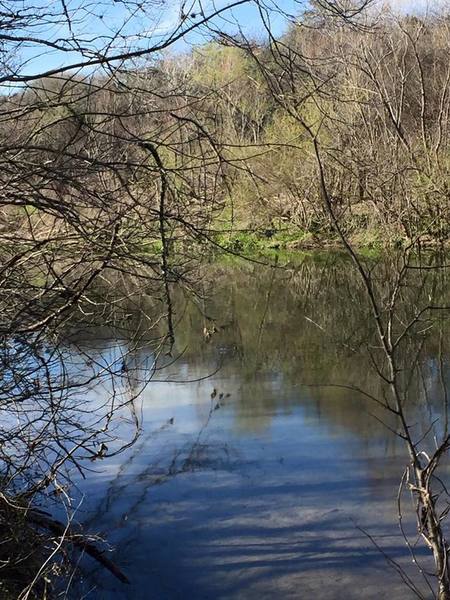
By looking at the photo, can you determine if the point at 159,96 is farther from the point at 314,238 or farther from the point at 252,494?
the point at 314,238

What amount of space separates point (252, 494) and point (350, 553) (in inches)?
36.2

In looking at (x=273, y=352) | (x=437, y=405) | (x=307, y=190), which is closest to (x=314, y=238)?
(x=307, y=190)

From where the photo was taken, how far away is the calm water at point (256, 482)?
12.4ft

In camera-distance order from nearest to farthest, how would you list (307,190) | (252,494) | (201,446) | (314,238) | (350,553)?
(350,553)
(252,494)
(201,446)
(307,190)
(314,238)

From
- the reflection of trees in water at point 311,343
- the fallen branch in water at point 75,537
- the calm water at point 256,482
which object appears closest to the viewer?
the fallen branch in water at point 75,537

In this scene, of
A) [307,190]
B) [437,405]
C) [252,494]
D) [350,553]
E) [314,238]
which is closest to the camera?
[350,553]

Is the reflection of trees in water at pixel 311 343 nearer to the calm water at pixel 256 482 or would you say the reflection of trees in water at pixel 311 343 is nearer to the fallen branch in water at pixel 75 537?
the calm water at pixel 256 482

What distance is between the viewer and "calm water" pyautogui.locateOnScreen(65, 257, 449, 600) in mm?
3791

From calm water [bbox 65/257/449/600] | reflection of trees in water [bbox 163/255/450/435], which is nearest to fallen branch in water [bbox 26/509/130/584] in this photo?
calm water [bbox 65/257/449/600]

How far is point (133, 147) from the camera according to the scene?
9.44 feet

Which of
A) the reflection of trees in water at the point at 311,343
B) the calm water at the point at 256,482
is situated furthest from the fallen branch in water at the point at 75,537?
the reflection of trees in water at the point at 311,343

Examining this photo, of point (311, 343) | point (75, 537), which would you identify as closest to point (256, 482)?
point (75, 537)

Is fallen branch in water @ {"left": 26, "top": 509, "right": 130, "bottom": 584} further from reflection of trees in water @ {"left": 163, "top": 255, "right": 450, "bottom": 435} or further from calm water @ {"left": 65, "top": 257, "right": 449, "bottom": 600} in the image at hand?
reflection of trees in water @ {"left": 163, "top": 255, "right": 450, "bottom": 435}

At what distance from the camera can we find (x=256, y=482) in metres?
4.87
